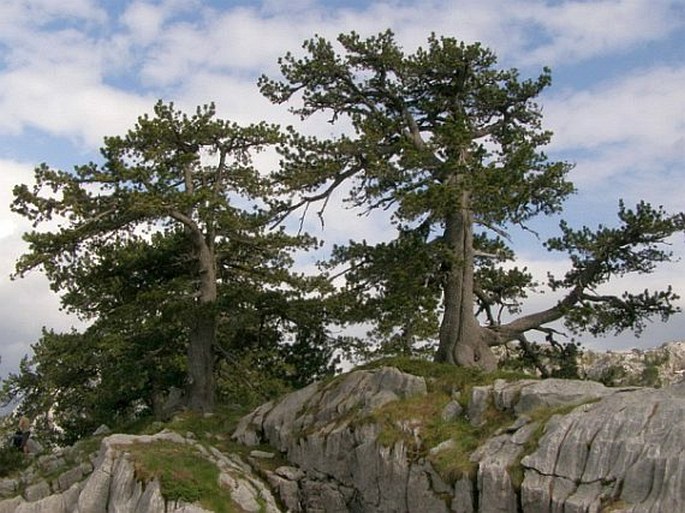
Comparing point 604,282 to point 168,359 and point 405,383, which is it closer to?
point 405,383

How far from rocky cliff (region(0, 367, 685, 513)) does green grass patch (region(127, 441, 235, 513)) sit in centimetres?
23

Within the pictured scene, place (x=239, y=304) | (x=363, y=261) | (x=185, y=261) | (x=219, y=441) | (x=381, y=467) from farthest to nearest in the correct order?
(x=185, y=261) < (x=239, y=304) < (x=363, y=261) < (x=219, y=441) < (x=381, y=467)

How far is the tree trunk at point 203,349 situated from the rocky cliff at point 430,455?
480cm

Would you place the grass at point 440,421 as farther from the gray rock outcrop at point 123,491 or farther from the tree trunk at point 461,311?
the gray rock outcrop at point 123,491

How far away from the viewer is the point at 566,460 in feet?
55.4

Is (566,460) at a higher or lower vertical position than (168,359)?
lower

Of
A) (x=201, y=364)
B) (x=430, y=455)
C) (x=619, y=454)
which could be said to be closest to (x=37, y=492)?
(x=201, y=364)

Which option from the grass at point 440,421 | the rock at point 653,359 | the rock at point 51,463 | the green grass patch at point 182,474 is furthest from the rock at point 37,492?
the rock at point 653,359

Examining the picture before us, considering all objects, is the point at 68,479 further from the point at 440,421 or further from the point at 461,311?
the point at 461,311

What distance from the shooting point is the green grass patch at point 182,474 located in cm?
2008

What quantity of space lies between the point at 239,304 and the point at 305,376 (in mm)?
4152

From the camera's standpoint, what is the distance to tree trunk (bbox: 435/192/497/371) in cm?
2566

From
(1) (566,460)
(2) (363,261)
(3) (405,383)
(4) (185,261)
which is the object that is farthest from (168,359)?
(1) (566,460)

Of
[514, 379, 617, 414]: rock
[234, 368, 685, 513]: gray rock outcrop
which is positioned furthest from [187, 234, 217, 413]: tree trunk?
[514, 379, 617, 414]: rock
